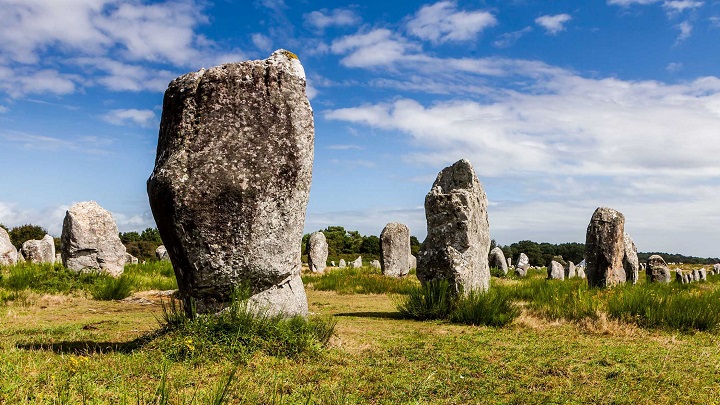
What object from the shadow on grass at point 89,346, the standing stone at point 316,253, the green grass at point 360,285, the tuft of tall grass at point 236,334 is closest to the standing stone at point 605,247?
the green grass at point 360,285

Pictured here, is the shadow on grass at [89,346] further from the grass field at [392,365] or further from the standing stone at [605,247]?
the standing stone at [605,247]

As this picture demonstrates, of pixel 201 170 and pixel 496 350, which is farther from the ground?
pixel 201 170

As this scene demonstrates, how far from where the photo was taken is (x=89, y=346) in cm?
689

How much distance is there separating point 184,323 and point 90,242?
37.8 feet

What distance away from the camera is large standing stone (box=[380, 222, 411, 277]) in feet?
79.5

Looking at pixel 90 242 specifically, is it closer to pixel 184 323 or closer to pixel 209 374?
pixel 184 323

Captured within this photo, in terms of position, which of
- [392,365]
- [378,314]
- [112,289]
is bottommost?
[392,365]

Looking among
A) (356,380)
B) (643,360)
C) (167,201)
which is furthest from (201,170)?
(643,360)

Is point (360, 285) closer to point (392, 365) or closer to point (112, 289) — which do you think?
point (112, 289)

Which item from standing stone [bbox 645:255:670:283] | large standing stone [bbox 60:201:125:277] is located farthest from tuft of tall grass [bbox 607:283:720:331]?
large standing stone [bbox 60:201:125:277]

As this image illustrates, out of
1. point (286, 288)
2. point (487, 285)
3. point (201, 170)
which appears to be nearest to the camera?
point (201, 170)

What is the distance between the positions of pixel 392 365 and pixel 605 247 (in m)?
11.0

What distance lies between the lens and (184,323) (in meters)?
6.39

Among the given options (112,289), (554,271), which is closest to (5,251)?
(112,289)
